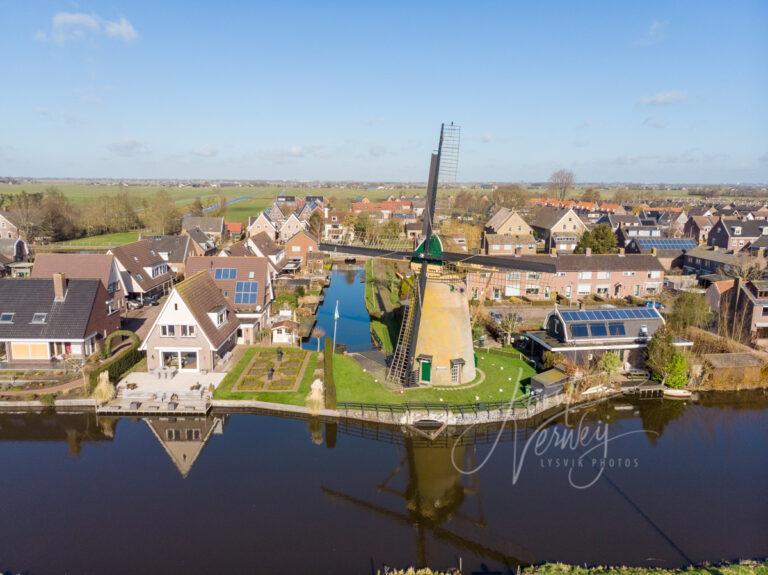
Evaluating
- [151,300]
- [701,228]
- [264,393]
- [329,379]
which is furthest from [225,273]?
[701,228]

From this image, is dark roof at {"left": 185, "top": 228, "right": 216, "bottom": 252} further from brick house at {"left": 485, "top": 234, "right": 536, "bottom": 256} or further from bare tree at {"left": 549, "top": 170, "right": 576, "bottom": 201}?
bare tree at {"left": 549, "top": 170, "right": 576, "bottom": 201}

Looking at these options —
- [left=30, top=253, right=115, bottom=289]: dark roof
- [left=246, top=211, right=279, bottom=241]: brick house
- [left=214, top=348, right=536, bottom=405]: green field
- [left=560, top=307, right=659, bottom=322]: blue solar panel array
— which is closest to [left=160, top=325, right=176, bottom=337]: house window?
[left=214, top=348, right=536, bottom=405]: green field

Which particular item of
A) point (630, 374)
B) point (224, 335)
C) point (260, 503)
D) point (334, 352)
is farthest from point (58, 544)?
point (630, 374)

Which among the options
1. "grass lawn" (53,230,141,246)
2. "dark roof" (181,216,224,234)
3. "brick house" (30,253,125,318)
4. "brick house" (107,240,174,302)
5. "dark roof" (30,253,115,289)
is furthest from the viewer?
"dark roof" (181,216,224,234)

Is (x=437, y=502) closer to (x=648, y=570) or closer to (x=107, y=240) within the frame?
(x=648, y=570)

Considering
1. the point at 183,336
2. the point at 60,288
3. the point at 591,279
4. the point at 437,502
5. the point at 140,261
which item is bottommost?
the point at 437,502

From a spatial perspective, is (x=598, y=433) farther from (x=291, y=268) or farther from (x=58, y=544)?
(x=291, y=268)
